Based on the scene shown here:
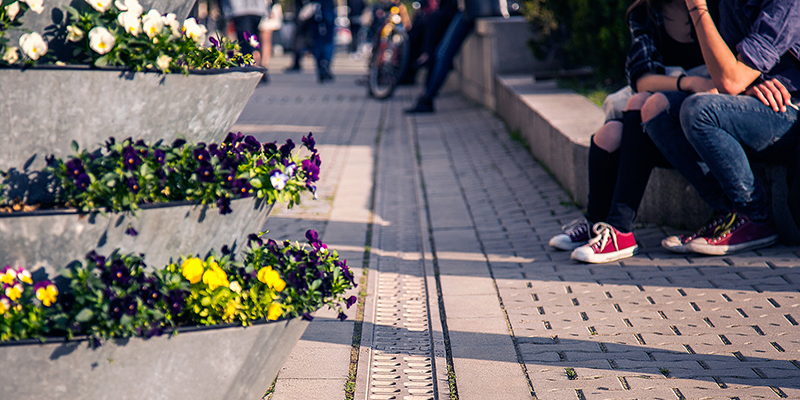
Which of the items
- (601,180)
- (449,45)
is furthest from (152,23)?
(449,45)

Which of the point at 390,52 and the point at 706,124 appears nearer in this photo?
the point at 706,124

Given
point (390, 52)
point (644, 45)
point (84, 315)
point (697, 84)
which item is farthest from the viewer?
point (390, 52)

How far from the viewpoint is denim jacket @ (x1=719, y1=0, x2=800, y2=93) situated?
3312 mm

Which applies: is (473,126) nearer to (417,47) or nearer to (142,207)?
(417,47)

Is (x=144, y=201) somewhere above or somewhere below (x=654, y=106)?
above

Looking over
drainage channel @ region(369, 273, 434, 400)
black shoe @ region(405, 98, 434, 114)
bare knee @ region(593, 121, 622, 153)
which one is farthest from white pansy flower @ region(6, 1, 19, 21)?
black shoe @ region(405, 98, 434, 114)

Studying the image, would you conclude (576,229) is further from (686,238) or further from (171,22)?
(171,22)

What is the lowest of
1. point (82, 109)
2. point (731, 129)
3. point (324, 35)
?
point (324, 35)

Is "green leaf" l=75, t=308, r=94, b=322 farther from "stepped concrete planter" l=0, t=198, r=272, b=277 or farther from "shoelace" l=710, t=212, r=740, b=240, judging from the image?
"shoelace" l=710, t=212, r=740, b=240

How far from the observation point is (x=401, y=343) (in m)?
2.85

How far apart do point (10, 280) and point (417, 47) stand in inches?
400

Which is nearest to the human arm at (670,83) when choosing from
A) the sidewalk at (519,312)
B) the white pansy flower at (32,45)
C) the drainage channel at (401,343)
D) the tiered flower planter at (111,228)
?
the sidewalk at (519,312)

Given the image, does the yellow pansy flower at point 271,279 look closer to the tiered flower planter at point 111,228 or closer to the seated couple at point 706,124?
the tiered flower planter at point 111,228

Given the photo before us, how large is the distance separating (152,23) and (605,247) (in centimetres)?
245
